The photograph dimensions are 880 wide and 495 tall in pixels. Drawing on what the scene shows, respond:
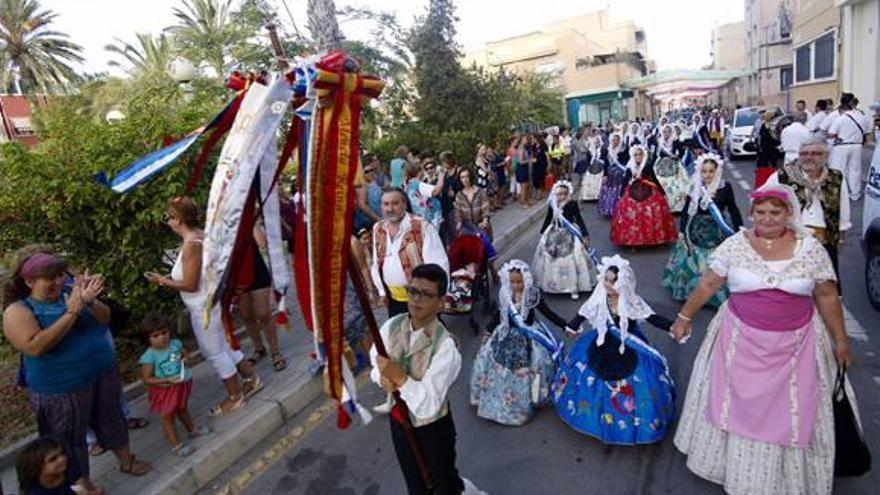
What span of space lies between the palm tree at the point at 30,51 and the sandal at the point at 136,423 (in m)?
31.0

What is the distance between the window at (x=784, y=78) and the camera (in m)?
38.6

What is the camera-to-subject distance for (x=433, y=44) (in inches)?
622

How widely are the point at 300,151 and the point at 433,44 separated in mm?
14604

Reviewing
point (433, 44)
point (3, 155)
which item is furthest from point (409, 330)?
point (433, 44)

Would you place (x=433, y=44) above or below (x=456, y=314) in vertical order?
above

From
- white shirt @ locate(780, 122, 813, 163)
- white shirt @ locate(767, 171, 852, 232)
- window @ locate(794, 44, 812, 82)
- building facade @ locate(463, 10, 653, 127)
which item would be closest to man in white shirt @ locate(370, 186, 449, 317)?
white shirt @ locate(767, 171, 852, 232)

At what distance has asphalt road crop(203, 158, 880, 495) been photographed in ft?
11.9

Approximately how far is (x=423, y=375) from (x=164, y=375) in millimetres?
2257

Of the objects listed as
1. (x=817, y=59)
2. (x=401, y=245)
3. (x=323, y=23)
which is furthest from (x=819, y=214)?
(x=817, y=59)

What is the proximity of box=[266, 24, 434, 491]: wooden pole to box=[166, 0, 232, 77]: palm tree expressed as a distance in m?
18.3

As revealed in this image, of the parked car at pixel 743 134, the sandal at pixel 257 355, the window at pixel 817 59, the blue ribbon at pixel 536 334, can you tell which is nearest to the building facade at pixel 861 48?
the window at pixel 817 59

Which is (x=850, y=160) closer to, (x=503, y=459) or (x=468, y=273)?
(x=468, y=273)

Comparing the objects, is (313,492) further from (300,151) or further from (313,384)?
(300,151)

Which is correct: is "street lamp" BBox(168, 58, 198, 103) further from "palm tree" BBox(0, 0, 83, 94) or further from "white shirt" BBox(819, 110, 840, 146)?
"palm tree" BBox(0, 0, 83, 94)
